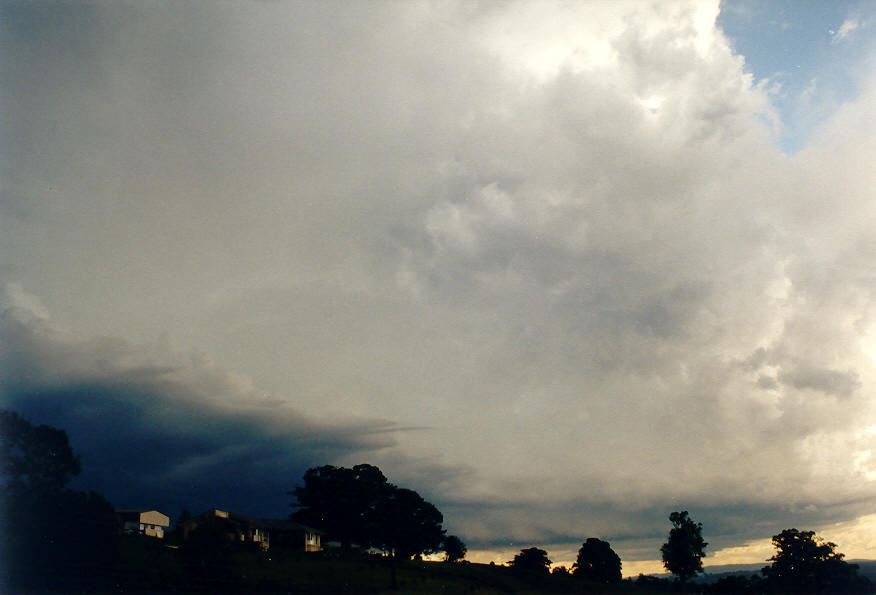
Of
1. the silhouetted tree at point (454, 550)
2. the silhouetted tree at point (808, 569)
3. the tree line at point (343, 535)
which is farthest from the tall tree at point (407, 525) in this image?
the silhouetted tree at point (808, 569)

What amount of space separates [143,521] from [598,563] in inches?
4510

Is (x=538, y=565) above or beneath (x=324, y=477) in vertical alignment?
beneath

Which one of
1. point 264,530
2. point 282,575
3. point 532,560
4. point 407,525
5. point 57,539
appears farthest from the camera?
point 532,560

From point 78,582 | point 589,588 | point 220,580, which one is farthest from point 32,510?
point 589,588

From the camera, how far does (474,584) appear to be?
100m

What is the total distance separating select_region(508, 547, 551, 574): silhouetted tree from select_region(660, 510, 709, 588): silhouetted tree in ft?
110

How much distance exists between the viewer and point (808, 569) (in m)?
134

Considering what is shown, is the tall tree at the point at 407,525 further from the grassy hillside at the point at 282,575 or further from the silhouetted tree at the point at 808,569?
the silhouetted tree at the point at 808,569

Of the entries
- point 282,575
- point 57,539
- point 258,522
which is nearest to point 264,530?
point 258,522

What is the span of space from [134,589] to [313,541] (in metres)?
61.3

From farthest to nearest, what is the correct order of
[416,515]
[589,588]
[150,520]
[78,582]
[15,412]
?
[416,515], [589,588], [150,520], [15,412], [78,582]

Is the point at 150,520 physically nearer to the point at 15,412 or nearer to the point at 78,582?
the point at 15,412

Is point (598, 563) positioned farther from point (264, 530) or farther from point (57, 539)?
point (57, 539)

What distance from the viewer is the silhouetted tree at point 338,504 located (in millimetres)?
129750
